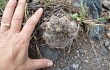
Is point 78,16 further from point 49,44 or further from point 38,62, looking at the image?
point 38,62

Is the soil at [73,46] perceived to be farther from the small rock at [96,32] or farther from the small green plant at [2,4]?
the small green plant at [2,4]

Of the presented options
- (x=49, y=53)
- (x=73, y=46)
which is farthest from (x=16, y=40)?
(x=73, y=46)

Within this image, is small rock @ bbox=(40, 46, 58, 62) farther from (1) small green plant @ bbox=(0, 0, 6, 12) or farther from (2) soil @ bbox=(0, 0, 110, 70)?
(1) small green plant @ bbox=(0, 0, 6, 12)

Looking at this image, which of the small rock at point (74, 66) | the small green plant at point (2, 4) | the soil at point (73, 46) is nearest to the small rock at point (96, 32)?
the soil at point (73, 46)

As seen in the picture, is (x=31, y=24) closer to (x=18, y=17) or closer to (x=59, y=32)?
(x=18, y=17)

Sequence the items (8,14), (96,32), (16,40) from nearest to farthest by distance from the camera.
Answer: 1. (16,40)
2. (8,14)
3. (96,32)

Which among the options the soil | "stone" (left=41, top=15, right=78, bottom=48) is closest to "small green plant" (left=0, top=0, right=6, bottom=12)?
the soil
